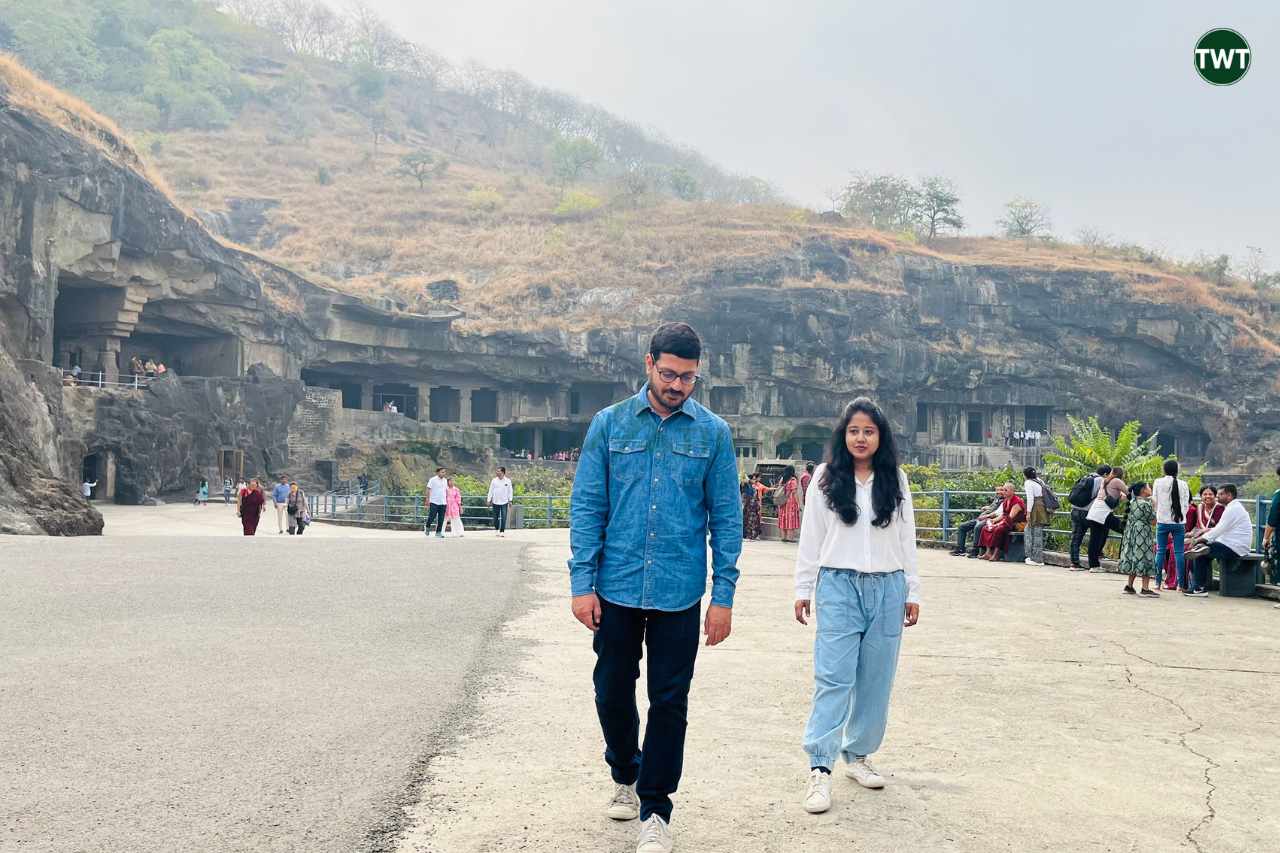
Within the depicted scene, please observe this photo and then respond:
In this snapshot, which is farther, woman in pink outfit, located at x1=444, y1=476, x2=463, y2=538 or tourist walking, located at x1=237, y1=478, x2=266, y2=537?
woman in pink outfit, located at x1=444, y1=476, x2=463, y2=538

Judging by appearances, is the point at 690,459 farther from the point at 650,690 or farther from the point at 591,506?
the point at 650,690

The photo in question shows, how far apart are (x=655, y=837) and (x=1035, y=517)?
14.1 m

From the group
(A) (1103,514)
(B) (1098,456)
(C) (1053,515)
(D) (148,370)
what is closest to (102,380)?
(D) (148,370)

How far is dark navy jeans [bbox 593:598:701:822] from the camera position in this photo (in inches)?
153

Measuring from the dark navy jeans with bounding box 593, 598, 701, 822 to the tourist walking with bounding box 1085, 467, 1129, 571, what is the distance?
12.2 metres

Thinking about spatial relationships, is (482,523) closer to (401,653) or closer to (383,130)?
(401,653)

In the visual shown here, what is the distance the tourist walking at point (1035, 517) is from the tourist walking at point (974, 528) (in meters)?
0.70

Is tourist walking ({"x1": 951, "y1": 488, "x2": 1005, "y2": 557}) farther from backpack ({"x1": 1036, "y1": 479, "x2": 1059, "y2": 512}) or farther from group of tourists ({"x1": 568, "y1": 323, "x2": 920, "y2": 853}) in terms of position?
group of tourists ({"x1": 568, "y1": 323, "x2": 920, "y2": 853})

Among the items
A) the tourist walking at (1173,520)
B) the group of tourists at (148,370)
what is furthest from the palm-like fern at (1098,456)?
the group of tourists at (148,370)

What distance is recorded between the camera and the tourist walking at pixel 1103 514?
14836 mm

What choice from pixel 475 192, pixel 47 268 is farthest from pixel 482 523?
pixel 475 192

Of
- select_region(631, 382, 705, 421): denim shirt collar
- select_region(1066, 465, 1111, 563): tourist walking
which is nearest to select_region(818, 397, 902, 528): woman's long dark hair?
select_region(631, 382, 705, 421): denim shirt collar

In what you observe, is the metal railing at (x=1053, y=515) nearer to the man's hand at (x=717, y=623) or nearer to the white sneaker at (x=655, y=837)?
the man's hand at (x=717, y=623)

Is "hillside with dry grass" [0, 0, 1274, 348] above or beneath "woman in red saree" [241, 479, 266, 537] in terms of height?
above
